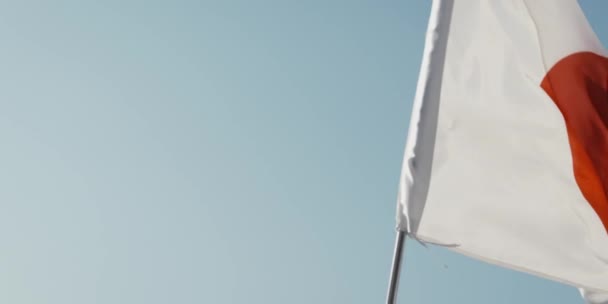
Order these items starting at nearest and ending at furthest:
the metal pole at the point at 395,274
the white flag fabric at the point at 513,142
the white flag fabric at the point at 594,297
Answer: the metal pole at the point at 395,274 → the white flag fabric at the point at 513,142 → the white flag fabric at the point at 594,297

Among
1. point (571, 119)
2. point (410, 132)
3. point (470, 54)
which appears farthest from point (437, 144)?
point (571, 119)

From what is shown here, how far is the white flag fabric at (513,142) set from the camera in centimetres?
1047

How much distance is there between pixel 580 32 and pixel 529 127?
55.1 inches

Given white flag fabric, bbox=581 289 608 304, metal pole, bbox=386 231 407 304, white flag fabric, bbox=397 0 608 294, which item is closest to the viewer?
metal pole, bbox=386 231 407 304

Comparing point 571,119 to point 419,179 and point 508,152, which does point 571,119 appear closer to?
point 508,152

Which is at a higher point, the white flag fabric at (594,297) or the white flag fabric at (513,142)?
the white flag fabric at (513,142)

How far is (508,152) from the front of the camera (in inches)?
433

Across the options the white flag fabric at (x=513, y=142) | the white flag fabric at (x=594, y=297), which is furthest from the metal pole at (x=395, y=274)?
the white flag fabric at (x=594, y=297)

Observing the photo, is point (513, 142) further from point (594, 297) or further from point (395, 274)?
point (395, 274)

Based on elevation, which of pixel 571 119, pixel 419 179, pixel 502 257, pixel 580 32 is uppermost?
pixel 580 32

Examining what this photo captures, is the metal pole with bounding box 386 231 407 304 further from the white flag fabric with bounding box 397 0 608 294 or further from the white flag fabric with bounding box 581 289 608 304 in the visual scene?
the white flag fabric with bounding box 581 289 608 304

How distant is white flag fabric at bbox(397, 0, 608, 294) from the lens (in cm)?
1047

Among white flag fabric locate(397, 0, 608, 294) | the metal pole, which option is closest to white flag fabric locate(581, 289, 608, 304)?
white flag fabric locate(397, 0, 608, 294)

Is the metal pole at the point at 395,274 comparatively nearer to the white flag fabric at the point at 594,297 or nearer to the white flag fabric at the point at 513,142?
the white flag fabric at the point at 513,142
